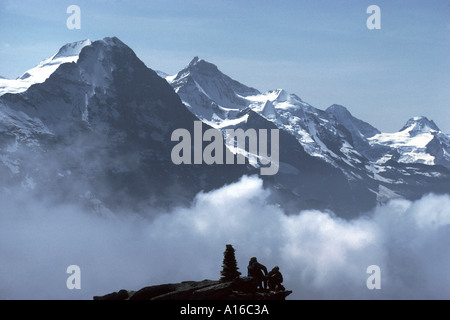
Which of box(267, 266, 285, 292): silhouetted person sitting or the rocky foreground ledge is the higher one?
box(267, 266, 285, 292): silhouetted person sitting

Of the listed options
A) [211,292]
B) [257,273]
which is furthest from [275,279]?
[211,292]

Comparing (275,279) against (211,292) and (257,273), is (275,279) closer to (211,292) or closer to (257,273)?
(257,273)

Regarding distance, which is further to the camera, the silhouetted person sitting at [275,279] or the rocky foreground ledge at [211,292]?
the silhouetted person sitting at [275,279]

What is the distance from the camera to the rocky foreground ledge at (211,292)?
75.6 meters

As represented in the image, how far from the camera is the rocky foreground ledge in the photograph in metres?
75.6

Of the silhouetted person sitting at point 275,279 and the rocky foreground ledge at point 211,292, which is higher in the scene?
the silhouetted person sitting at point 275,279

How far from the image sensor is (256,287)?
252 ft

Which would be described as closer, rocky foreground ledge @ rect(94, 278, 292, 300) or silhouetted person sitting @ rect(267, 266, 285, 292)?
rocky foreground ledge @ rect(94, 278, 292, 300)

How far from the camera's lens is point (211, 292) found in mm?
75938

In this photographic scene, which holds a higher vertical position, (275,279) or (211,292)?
(275,279)

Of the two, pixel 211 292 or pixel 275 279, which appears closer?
pixel 211 292
